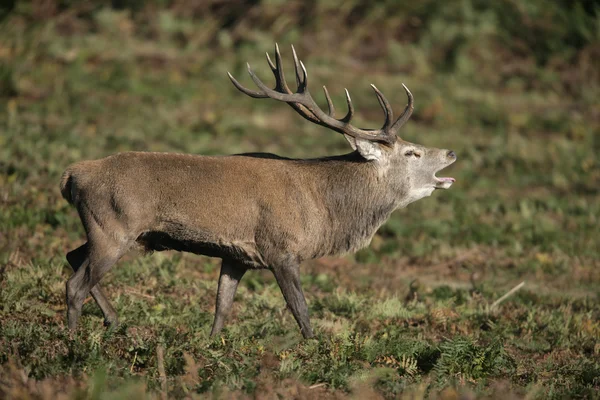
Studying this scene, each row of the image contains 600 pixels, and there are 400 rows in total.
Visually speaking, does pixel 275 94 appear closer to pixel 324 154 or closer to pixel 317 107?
pixel 317 107

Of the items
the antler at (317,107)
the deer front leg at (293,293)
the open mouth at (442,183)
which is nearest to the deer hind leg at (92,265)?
the deer front leg at (293,293)

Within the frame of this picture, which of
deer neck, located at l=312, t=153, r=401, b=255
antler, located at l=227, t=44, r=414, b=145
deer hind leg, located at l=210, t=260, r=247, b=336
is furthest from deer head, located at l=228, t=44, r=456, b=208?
deer hind leg, located at l=210, t=260, r=247, b=336

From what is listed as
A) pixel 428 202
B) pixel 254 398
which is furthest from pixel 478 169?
pixel 254 398

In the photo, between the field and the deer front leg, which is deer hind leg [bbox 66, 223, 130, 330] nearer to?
the field

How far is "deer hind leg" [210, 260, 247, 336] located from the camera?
27.7 feet

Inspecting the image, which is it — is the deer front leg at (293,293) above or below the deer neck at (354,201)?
below

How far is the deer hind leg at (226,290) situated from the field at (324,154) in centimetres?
25

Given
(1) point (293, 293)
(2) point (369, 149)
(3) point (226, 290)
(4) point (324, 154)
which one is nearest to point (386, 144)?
(2) point (369, 149)

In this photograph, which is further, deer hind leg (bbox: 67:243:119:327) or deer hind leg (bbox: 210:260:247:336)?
deer hind leg (bbox: 210:260:247:336)

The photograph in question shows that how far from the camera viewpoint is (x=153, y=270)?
392 inches

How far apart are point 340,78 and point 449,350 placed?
48.7 feet

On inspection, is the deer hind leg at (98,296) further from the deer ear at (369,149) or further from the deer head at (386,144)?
the deer ear at (369,149)

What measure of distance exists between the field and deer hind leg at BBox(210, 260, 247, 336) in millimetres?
253

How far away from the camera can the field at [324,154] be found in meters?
7.05
